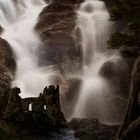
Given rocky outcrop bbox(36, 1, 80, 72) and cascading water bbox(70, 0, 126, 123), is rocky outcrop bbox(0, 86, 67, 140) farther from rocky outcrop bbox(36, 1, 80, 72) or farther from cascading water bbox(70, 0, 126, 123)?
rocky outcrop bbox(36, 1, 80, 72)

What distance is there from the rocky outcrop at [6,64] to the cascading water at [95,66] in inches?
264

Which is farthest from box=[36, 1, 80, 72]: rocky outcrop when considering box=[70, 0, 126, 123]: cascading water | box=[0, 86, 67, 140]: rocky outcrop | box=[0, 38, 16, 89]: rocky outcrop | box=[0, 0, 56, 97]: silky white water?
box=[0, 86, 67, 140]: rocky outcrop

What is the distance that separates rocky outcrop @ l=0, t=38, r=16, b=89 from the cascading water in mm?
6698

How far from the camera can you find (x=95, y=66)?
42.2m

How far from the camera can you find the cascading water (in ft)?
116

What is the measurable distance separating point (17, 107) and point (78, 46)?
2225cm

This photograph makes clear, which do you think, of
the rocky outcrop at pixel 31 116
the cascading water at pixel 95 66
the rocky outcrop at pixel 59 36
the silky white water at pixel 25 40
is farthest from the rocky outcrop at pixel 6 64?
the rocky outcrop at pixel 31 116

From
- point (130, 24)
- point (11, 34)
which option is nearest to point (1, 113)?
point (130, 24)

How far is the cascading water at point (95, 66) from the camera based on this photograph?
3528 centimetres

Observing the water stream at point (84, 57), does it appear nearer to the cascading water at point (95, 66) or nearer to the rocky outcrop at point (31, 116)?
the cascading water at point (95, 66)

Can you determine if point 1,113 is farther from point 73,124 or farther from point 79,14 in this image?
point 79,14

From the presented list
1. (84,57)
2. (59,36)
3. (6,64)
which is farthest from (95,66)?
(6,64)

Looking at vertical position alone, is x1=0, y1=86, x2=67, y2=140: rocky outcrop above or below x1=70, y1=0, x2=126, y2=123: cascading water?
below

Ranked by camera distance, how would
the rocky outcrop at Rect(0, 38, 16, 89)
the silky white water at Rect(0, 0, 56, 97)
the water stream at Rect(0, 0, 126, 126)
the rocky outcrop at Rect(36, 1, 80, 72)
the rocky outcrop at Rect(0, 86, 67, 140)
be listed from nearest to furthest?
→ the rocky outcrop at Rect(0, 86, 67, 140) < the water stream at Rect(0, 0, 126, 126) < the rocky outcrop at Rect(0, 38, 16, 89) < the silky white water at Rect(0, 0, 56, 97) < the rocky outcrop at Rect(36, 1, 80, 72)
